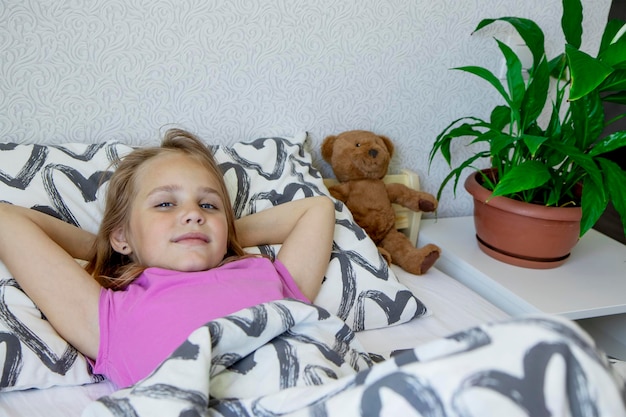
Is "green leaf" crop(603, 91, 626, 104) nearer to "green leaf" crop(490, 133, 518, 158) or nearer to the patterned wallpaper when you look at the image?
"green leaf" crop(490, 133, 518, 158)

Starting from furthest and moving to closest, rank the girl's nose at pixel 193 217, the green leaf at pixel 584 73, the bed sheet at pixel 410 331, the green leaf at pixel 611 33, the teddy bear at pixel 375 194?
the teddy bear at pixel 375 194
the green leaf at pixel 611 33
the green leaf at pixel 584 73
the girl's nose at pixel 193 217
the bed sheet at pixel 410 331

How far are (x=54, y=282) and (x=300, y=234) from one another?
0.46 m

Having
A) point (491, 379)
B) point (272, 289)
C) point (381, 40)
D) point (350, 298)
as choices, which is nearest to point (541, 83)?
point (381, 40)

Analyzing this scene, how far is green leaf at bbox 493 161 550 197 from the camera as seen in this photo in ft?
4.14

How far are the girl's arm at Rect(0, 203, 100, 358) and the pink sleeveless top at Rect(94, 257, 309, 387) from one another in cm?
2

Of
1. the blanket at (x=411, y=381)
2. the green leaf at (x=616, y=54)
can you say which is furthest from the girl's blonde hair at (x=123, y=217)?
the green leaf at (x=616, y=54)

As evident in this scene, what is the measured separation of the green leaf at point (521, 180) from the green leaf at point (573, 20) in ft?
1.12

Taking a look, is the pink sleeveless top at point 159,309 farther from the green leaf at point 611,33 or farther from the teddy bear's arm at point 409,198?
the green leaf at point 611,33

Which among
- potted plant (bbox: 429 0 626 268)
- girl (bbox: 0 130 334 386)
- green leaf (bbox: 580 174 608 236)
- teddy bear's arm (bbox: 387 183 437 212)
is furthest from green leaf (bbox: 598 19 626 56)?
girl (bbox: 0 130 334 386)

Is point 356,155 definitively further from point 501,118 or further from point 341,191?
point 501,118

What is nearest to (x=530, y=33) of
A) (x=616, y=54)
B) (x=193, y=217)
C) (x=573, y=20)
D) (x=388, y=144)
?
(x=573, y=20)

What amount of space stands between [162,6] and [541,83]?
2.83 ft

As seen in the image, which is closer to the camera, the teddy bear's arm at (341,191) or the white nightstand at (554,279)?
the white nightstand at (554,279)

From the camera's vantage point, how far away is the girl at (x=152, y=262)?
0.95m
